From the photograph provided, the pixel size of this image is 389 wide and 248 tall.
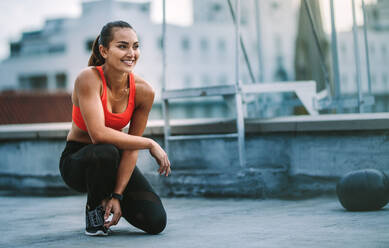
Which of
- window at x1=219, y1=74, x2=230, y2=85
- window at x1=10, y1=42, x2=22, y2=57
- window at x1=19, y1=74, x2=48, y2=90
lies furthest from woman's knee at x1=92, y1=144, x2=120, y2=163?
window at x1=10, y1=42, x2=22, y2=57

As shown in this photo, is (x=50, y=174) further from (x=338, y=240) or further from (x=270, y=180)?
(x=338, y=240)

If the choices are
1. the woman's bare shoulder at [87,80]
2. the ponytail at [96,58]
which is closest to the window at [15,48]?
the ponytail at [96,58]

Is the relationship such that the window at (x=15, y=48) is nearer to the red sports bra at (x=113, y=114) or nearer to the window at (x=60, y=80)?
the window at (x=60, y=80)

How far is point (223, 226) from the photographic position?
4.22 meters

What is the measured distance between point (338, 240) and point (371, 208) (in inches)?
57.9

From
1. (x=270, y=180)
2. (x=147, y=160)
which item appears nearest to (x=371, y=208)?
(x=270, y=180)

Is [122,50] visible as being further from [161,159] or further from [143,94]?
[161,159]

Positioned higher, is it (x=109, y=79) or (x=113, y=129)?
(x=109, y=79)

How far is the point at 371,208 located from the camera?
4.75 metres

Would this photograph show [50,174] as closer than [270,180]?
No

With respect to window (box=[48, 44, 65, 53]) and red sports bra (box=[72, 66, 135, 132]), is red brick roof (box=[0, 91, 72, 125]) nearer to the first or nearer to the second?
red sports bra (box=[72, 66, 135, 132])

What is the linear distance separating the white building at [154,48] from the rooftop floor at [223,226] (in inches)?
2293

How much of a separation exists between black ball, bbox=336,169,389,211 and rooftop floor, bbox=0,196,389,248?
0.09 metres

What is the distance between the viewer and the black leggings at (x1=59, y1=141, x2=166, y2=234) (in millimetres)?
3797
